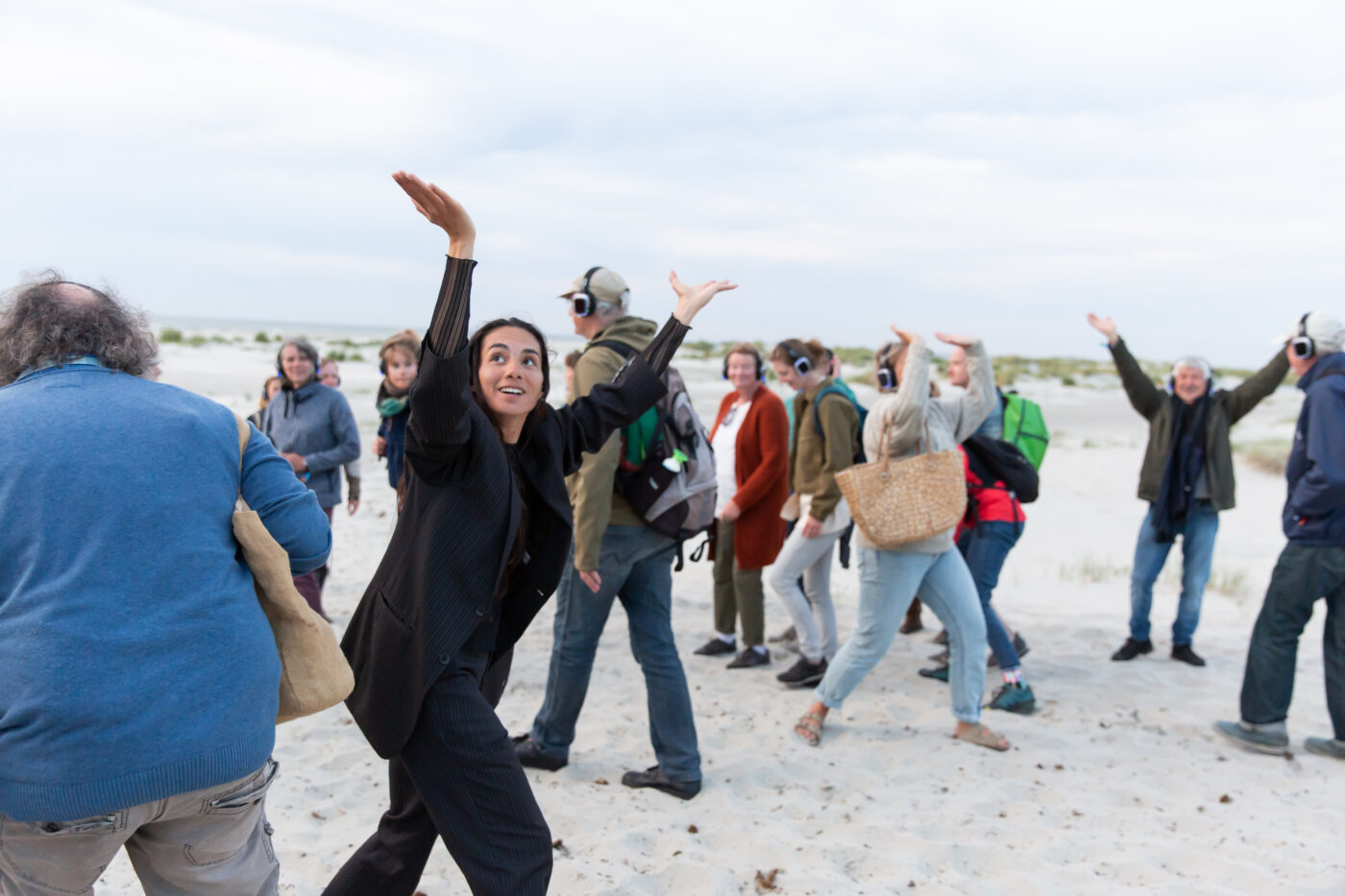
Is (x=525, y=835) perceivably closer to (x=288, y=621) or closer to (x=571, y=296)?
(x=288, y=621)

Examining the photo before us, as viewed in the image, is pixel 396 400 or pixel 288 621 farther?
pixel 396 400

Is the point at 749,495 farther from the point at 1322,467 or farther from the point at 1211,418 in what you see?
the point at 1211,418

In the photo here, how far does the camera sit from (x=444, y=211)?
2.23 meters

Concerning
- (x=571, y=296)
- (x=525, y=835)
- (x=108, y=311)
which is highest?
(x=571, y=296)

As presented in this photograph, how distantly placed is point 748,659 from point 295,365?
10.9 ft

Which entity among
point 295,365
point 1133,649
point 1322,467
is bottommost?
point 1133,649

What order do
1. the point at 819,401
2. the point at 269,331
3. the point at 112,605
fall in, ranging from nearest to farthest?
the point at 112,605 → the point at 819,401 → the point at 269,331

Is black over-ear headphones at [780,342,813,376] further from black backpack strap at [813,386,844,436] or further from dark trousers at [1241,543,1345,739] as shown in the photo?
dark trousers at [1241,543,1345,739]

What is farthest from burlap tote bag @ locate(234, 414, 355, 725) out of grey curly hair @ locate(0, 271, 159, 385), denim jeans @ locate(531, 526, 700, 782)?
denim jeans @ locate(531, 526, 700, 782)

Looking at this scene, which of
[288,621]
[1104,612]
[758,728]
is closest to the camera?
[288,621]

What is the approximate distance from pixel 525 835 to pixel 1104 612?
655 cm

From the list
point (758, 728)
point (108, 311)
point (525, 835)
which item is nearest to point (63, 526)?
point (108, 311)

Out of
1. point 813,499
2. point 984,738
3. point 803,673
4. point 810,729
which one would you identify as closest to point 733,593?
point 803,673

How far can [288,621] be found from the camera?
210 centimetres
